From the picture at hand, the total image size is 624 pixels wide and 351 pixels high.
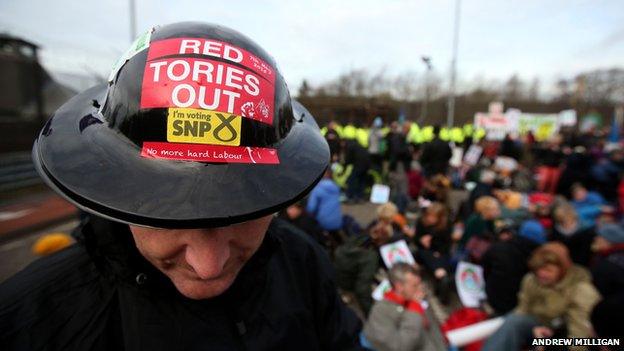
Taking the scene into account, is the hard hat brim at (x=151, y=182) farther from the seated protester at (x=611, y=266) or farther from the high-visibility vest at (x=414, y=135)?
the high-visibility vest at (x=414, y=135)

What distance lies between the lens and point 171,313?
2.81 ft

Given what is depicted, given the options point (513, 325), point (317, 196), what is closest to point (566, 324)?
point (513, 325)

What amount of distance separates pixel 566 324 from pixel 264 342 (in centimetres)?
341

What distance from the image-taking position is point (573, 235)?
4.25 metres

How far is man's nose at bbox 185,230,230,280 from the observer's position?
68 centimetres

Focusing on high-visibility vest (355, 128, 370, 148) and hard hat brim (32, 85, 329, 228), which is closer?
hard hat brim (32, 85, 329, 228)

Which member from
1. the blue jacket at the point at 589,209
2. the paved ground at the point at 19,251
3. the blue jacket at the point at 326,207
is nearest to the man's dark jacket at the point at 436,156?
the blue jacket at the point at 589,209

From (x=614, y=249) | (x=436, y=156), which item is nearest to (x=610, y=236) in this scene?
(x=614, y=249)

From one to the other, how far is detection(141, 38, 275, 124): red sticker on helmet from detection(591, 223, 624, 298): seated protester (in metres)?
3.31

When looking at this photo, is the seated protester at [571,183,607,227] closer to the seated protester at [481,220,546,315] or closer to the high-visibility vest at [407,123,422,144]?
the seated protester at [481,220,546,315]

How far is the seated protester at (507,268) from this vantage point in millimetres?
3770

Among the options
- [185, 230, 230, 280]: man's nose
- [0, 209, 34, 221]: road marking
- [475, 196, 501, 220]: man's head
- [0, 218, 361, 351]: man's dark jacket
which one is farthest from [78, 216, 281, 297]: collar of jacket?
[0, 209, 34, 221]: road marking

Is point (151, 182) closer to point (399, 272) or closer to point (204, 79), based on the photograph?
point (204, 79)

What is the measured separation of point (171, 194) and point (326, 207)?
Result: 4414 mm
